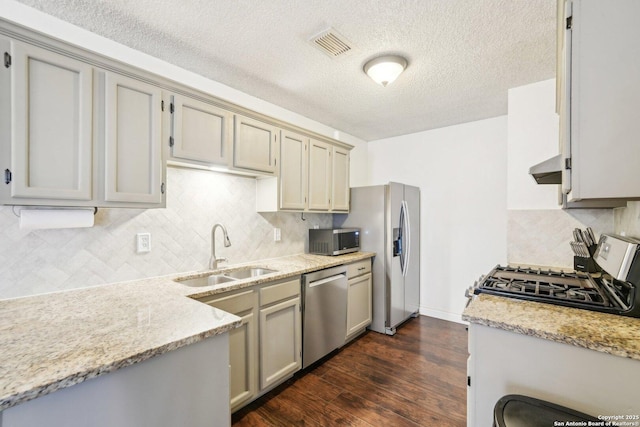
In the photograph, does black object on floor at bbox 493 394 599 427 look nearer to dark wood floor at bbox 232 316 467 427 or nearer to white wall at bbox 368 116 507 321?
dark wood floor at bbox 232 316 467 427

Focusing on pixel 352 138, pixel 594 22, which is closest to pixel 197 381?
pixel 594 22

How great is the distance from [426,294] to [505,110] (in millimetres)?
2410

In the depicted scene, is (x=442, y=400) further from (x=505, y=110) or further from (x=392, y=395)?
(x=505, y=110)

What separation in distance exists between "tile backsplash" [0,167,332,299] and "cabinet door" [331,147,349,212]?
58cm

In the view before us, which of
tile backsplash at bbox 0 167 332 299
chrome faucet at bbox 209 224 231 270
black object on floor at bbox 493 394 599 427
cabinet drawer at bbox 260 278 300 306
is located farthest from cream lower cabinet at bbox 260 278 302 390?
black object on floor at bbox 493 394 599 427

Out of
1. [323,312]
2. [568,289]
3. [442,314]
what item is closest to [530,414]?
[568,289]

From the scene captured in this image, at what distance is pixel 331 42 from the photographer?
1.86m

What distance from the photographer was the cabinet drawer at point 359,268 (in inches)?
114

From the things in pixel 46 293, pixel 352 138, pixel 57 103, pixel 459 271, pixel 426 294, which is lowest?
pixel 426 294

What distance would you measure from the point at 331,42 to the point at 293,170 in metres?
1.17

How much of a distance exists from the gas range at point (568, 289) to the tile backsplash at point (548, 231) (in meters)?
0.38

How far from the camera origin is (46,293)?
5.22ft

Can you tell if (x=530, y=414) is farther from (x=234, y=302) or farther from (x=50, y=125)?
(x=50, y=125)

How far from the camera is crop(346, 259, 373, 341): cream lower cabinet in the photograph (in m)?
2.89
